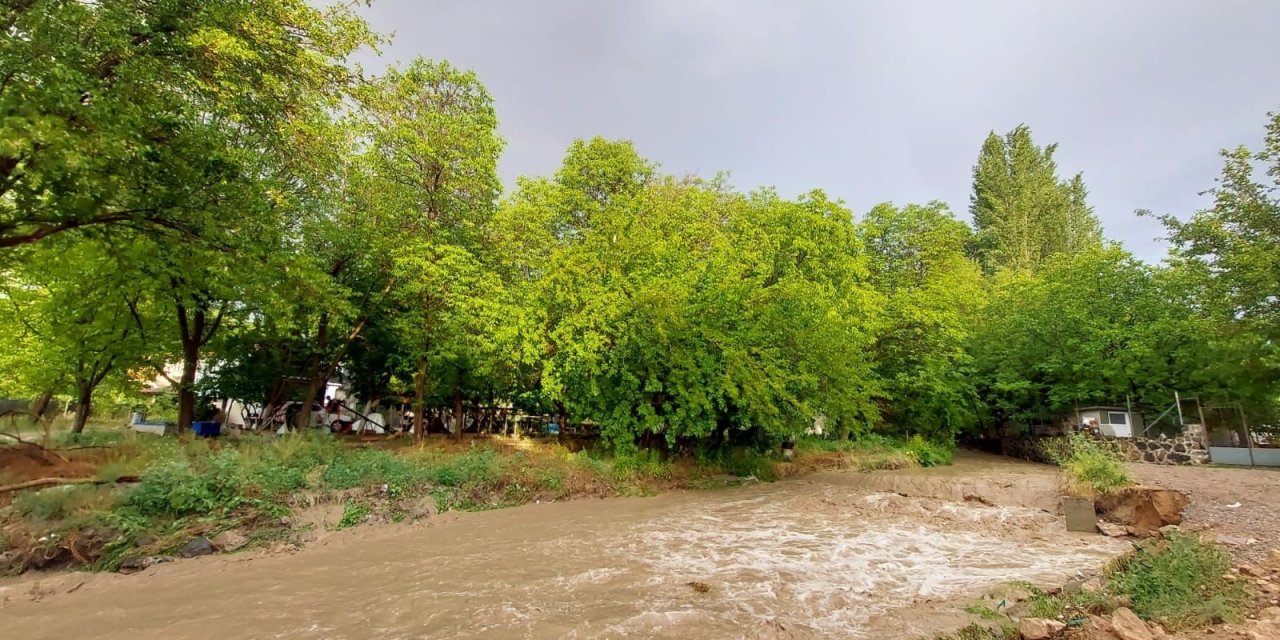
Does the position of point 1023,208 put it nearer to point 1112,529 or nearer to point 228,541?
point 1112,529

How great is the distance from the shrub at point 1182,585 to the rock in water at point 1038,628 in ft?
2.65

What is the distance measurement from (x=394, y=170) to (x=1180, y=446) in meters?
27.0

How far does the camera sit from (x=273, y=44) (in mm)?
8094

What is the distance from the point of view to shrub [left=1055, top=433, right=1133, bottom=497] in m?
11.4

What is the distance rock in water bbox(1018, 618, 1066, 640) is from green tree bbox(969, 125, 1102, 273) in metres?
42.0

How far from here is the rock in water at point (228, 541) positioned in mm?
8758

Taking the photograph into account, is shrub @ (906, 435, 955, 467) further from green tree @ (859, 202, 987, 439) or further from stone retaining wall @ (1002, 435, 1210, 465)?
stone retaining wall @ (1002, 435, 1210, 465)

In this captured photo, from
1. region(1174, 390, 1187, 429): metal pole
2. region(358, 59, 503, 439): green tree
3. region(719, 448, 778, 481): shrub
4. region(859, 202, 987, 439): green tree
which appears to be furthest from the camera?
region(859, 202, 987, 439): green tree

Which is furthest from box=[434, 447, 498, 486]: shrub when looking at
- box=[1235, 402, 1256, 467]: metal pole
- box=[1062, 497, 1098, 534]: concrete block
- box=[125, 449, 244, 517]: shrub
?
box=[1235, 402, 1256, 467]: metal pole

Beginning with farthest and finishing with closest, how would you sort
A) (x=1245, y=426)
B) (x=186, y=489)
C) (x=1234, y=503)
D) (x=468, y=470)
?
(x=1245, y=426) < (x=468, y=470) < (x=1234, y=503) < (x=186, y=489)

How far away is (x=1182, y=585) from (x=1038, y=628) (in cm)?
192

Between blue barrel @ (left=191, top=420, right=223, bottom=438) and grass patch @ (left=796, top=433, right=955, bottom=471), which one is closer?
blue barrel @ (left=191, top=420, right=223, bottom=438)

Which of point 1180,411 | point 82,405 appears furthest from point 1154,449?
point 82,405

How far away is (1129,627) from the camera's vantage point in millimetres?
4289
